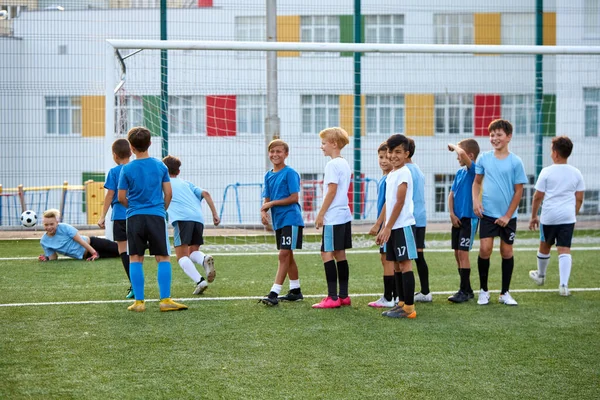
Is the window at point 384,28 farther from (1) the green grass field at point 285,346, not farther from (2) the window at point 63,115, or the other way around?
(1) the green grass field at point 285,346

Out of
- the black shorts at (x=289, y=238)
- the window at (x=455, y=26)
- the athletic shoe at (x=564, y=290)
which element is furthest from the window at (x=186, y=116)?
the window at (x=455, y=26)

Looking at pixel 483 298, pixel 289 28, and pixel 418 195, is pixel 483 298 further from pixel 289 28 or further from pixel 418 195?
pixel 289 28

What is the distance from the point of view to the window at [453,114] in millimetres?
14719

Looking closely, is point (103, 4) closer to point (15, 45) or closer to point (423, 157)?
point (15, 45)

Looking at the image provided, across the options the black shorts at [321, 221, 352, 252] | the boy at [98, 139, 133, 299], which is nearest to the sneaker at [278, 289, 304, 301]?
the black shorts at [321, 221, 352, 252]

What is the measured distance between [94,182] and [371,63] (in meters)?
5.31

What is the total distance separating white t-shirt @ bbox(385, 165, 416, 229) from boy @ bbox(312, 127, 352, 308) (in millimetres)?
509

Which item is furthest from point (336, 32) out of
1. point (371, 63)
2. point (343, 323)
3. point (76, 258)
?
point (343, 323)

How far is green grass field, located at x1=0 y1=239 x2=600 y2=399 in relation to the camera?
4.08 metres

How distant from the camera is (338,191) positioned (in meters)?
6.61

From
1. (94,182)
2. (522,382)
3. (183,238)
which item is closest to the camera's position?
(522,382)

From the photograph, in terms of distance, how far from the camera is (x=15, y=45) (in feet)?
42.4

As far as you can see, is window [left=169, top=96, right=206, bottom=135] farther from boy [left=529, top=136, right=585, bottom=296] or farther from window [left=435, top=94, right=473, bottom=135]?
boy [left=529, top=136, right=585, bottom=296]

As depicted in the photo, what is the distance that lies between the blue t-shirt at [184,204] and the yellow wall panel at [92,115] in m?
7.41
